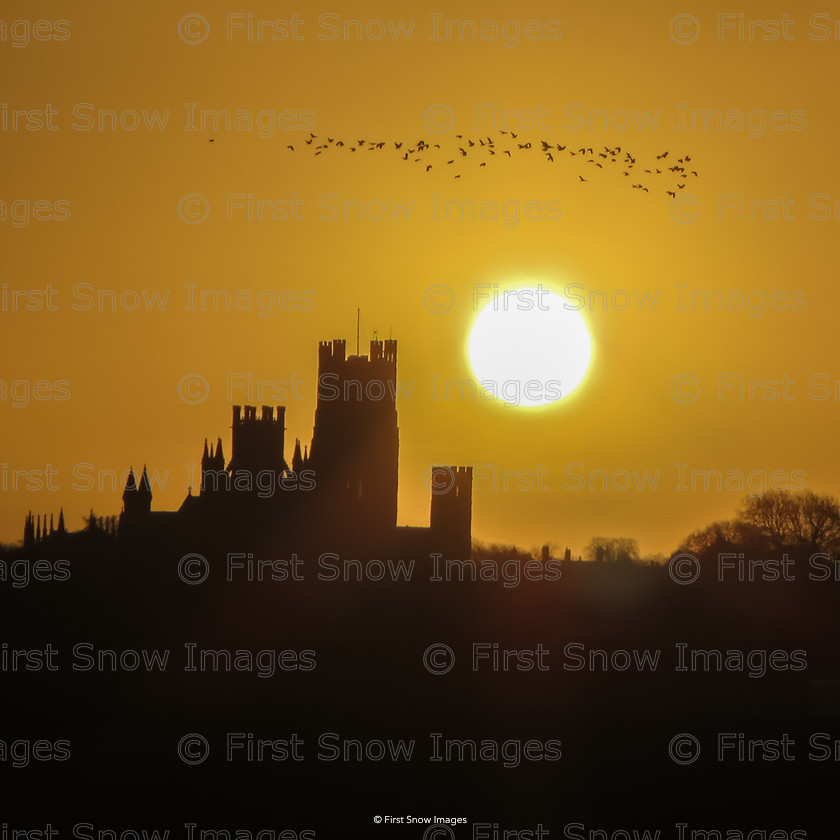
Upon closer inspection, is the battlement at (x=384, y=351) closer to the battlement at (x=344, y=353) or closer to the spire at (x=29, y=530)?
the battlement at (x=344, y=353)

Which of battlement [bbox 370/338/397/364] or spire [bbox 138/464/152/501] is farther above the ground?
battlement [bbox 370/338/397/364]

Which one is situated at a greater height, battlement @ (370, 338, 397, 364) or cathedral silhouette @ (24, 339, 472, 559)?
battlement @ (370, 338, 397, 364)

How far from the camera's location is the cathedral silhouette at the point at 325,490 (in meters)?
88.4

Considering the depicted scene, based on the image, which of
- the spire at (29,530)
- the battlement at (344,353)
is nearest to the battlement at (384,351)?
the battlement at (344,353)

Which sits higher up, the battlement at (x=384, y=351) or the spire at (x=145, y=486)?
the battlement at (x=384, y=351)

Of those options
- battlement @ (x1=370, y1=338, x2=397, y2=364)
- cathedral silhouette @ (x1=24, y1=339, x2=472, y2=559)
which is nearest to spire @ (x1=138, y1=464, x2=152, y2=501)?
cathedral silhouette @ (x1=24, y1=339, x2=472, y2=559)

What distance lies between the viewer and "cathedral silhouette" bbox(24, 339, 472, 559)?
88375mm

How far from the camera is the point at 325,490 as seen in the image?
91.8 metres

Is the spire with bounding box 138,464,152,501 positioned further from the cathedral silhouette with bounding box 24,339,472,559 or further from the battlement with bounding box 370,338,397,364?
the battlement with bounding box 370,338,397,364

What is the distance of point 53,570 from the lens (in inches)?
3406

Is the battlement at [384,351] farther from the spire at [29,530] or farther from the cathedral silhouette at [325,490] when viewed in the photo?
the spire at [29,530]

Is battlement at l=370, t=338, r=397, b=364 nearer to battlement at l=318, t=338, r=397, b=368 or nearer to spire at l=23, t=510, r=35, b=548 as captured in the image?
battlement at l=318, t=338, r=397, b=368

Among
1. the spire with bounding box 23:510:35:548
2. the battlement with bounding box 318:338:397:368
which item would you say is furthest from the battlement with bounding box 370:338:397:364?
the spire with bounding box 23:510:35:548

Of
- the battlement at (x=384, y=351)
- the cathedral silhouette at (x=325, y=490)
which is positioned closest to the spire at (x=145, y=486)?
the cathedral silhouette at (x=325, y=490)
